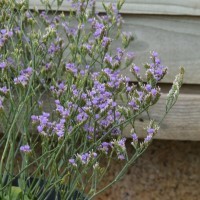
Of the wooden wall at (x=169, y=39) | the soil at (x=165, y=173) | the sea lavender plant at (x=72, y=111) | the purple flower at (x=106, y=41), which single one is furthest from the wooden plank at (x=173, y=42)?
the purple flower at (x=106, y=41)

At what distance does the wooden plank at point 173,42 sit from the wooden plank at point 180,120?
3.3 inches

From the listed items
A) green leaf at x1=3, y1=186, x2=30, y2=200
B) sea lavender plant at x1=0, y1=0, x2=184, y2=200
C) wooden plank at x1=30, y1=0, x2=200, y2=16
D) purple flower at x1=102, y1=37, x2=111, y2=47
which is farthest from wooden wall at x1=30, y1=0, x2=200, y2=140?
green leaf at x1=3, y1=186, x2=30, y2=200

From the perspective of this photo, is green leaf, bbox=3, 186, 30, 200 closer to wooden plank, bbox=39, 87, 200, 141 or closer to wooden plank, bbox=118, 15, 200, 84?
wooden plank, bbox=39, 87, 200, 141

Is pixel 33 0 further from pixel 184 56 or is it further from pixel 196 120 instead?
pixel 196 120

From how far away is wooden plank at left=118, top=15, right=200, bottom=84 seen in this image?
237 cm

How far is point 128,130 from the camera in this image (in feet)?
7.75

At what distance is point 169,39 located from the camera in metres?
2.37

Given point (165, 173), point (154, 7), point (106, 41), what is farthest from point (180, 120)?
point (106, 41)

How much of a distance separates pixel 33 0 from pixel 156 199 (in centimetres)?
91

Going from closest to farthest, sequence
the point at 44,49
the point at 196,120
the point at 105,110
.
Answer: the point at 105,110 → the point at 44,49 → the point at 196,120

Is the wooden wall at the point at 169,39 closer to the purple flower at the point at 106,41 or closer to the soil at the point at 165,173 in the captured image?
the soil at the point at 165,173

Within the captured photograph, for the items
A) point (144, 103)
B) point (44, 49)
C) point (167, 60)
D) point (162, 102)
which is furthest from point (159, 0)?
point (144, 103)

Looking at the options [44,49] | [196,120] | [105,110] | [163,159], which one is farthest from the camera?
[163,159]

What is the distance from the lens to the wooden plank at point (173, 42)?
2365 millimetres
